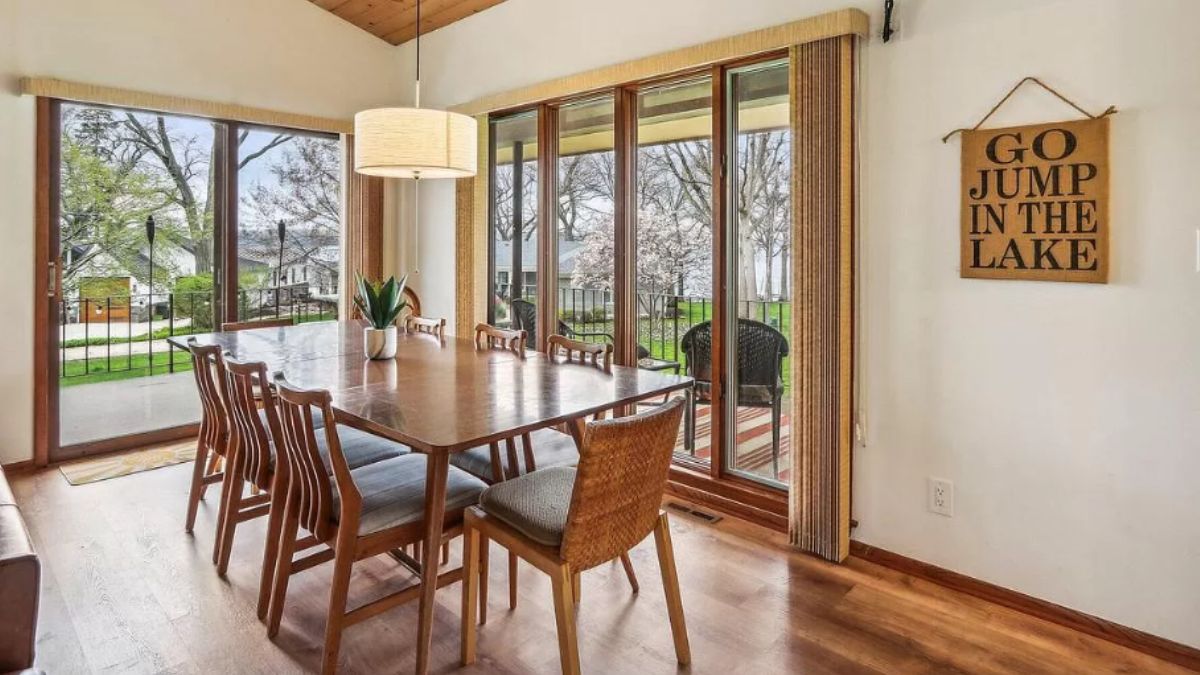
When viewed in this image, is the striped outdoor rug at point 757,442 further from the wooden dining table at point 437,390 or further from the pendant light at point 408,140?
the pendant light at point 408,140

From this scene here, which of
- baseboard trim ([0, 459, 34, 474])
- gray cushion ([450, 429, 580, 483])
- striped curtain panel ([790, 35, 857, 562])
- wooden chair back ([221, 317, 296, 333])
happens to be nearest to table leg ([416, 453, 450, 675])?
gray cushion ([450, 429, 580, 483])

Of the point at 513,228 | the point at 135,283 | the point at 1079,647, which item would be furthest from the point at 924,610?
the point at 135,283

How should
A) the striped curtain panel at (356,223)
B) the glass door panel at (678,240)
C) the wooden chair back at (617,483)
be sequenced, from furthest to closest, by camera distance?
the striped curtain panel at (356,223) → the glass door panel at (678,240) → the wooden chair back at (617,483)

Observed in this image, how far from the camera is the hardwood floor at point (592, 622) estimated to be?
6.84 feet

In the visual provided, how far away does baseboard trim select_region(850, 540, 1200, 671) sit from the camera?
7.05 ft

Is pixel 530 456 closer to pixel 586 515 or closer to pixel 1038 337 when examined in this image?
pixel 586 515

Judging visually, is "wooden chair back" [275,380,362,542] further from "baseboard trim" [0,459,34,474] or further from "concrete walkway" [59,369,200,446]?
"concrete walkway" [59,369,200,446]

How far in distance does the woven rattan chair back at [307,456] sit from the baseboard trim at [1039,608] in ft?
6.56

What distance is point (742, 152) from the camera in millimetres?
3217

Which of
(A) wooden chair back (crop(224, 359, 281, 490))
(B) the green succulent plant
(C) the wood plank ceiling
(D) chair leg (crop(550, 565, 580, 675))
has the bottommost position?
(D) chair leg (crop(550, 565, 580, 675))

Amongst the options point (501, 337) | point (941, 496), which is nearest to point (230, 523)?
point (501, 337)

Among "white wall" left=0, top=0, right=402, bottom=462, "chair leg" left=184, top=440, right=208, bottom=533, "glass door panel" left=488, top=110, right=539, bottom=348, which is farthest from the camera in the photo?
"glass door panel" left=488, top=110, right=539, bottom=348

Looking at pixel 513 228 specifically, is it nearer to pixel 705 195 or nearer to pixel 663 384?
pixel 705 195

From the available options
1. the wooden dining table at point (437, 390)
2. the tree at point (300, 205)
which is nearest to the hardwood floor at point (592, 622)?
the wooden dining table at point (437, 390)
